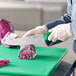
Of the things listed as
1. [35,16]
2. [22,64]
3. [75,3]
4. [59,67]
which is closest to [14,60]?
[22,64]

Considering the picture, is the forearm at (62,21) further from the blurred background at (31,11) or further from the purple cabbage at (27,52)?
the blurred background at (31,11)

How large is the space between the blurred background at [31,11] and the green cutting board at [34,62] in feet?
3.81

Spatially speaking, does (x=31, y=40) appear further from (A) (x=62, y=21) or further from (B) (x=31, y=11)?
(B) (x=31, y=11)

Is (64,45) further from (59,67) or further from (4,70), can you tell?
(4,70)

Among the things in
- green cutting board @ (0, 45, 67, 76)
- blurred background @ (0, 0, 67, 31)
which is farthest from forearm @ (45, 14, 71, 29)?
blurred background @ (0, 0, 67, 31)

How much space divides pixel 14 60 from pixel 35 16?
136 centimetres

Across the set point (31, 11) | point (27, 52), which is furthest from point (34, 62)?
point (31, 11)

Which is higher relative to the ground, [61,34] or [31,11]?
[61,34]

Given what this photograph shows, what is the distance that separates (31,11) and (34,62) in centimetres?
140

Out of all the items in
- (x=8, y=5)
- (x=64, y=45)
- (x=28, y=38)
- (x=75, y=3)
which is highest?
(x=75, y=3)

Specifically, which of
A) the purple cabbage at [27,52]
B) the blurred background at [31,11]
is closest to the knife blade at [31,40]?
the purple cabbage at [27,52]

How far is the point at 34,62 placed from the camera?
0.92 metres

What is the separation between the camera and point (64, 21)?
41.2 inches

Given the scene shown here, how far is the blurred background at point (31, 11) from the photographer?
2230mm
